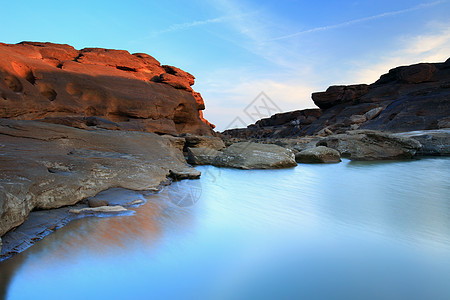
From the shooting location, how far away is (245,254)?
180 centimetres

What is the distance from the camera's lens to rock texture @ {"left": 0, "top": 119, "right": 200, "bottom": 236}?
7.22ft

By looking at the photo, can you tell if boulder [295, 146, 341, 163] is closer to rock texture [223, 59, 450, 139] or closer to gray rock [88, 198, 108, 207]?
gray rock [88, 198, 108, 207]

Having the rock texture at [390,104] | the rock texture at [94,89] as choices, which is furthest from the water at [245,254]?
the rock texture at [390,104]

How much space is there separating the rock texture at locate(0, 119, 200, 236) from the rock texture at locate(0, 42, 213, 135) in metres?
4.68

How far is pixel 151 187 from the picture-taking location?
366 cm

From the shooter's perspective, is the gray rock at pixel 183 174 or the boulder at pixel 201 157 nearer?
the gray rock at pixel 183 174

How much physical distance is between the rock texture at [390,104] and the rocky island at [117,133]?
17cm

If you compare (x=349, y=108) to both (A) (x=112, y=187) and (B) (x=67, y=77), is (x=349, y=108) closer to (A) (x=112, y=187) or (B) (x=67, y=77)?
(B) (x=67, y=77)

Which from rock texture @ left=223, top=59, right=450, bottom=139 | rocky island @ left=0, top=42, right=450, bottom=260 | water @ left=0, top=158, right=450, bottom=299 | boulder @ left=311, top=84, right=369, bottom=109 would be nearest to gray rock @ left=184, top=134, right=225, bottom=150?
rocky island @ left=0, top=42, right=450, bottom=260

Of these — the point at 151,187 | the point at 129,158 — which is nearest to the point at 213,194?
the point at 151,187

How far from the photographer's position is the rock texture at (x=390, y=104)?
2088cm

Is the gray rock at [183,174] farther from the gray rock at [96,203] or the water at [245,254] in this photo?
the gray rock at [96,203]

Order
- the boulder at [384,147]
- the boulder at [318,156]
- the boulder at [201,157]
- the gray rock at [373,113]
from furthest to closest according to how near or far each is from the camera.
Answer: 1. the gray rock at [373,113]
2. the boulder at [384,147]
3. the boulder at [318,156]
4. the boulder at [201,157]

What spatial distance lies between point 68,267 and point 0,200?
72 centimetres
